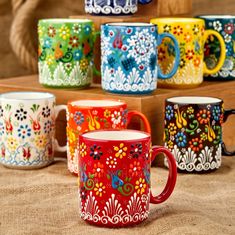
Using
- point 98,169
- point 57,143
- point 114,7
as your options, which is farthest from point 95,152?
point 114,7

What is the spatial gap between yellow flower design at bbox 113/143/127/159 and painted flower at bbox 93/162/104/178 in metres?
0.02

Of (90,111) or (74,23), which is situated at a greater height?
(74,23)

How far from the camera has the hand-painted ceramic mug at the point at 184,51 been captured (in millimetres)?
1388

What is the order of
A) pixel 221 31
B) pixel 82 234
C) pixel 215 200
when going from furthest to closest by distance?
pixel 221 31 → pixel 215 200 → pixel 82 234

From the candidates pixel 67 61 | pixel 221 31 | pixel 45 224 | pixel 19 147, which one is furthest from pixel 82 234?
pixel 221 31

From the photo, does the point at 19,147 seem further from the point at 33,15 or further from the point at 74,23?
the point at 33,15

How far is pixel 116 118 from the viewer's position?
1237 mm

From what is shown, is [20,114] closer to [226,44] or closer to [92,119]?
[92,119]

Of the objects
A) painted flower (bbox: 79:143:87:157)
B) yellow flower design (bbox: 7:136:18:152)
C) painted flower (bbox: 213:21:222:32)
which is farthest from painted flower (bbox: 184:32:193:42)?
painted flower (bbox: 79:143:87:157)

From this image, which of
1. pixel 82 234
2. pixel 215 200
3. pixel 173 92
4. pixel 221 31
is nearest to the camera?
pixel 82 234

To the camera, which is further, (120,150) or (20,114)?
(20,114)

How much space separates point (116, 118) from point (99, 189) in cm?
25

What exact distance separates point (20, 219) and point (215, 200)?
273mm

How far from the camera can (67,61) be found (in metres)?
1.38
